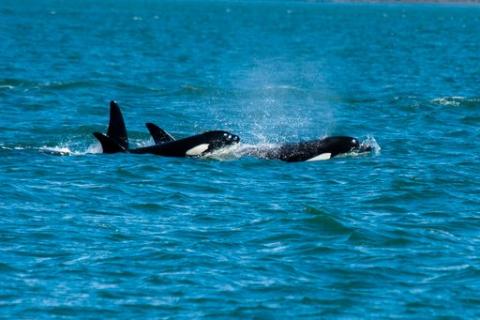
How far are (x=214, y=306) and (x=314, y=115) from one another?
2014cm

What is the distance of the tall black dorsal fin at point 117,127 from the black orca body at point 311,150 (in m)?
2.74

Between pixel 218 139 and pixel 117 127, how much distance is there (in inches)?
89.2

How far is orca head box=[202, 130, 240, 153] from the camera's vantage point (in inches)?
920

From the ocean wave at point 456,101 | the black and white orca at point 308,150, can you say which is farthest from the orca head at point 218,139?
the ocean wave at point 456,101

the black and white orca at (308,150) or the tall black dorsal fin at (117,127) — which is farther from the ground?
the tall black dorsal fin at (117,127)

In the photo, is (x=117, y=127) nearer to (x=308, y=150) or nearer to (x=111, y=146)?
(x=111, y=146)

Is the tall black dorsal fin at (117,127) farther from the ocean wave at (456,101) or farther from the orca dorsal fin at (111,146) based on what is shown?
the ocean wave at (456,101)

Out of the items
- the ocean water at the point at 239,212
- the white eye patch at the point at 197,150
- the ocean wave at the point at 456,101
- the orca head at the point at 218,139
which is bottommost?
the ocean wave at the point at 456,101

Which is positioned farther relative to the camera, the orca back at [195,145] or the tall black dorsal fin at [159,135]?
the tall black dorsal fin at [159,135]

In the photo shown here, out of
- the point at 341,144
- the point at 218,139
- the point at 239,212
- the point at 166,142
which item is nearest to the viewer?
the point at 239,212

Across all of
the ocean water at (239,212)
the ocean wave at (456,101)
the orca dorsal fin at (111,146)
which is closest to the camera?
the ocean water at (239,212)

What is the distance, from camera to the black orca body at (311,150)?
76.0 ft

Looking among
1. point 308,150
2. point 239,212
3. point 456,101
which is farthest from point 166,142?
point 456,101

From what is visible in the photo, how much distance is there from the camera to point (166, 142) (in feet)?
78.4
